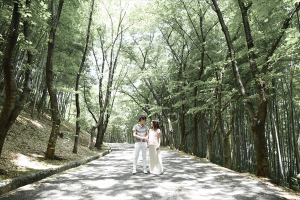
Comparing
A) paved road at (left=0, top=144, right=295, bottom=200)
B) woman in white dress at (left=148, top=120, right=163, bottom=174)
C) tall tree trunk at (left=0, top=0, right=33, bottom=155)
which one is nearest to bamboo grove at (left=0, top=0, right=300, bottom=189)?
tall tree trunk at (left=0, top=0, right=33, bottom=155)

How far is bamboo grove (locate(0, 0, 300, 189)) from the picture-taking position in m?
4.94

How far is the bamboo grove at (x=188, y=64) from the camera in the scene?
16.2 ft

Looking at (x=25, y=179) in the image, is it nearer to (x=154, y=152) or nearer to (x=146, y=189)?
(x=146, y=189)

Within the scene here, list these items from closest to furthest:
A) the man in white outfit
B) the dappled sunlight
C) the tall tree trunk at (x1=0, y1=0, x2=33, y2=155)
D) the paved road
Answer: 1. the paved road
2. the tall tree trunk at (x1=0, y1=0, x2=33, y2=155)
3. the dappled sunlight
4. the man in white outfit

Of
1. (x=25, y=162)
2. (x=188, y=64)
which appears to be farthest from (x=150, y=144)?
(x=188, y=64)

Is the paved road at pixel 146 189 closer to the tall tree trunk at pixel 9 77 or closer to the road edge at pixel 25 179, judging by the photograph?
the road edge at pixel 25 179

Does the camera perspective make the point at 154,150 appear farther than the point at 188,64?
No

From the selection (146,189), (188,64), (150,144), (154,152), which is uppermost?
(188,64)

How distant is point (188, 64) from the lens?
11758 millimetres

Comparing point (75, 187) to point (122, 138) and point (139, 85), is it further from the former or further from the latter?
point (122, 138)

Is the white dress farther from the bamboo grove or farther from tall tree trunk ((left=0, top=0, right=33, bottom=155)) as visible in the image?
tall tree trunk ((left=0, top=0, right=33, bottom=155))

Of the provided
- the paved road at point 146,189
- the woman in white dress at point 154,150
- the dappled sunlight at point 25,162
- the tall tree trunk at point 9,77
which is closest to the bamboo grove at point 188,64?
the tall tree trunk at point 9,77

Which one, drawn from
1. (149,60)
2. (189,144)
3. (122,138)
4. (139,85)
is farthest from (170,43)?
(122,138)

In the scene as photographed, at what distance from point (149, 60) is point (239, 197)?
15637mm
